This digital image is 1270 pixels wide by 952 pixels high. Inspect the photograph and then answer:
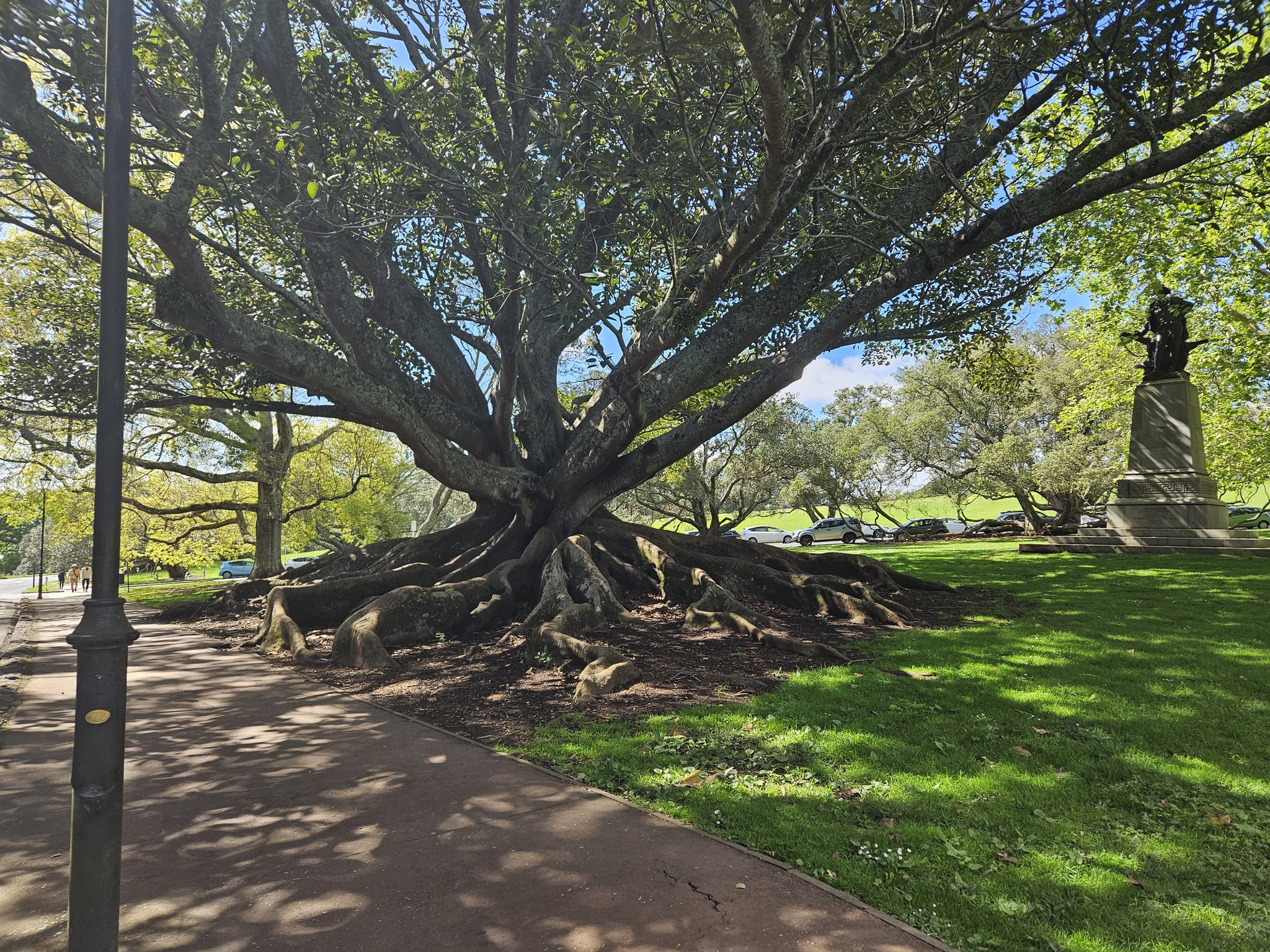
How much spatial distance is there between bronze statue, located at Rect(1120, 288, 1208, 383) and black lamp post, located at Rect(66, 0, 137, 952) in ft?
69.8

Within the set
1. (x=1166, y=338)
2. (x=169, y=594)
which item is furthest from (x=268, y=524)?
(x=1166, y=338)

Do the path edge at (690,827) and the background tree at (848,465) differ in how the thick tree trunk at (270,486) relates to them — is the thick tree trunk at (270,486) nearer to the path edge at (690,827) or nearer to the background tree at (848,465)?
the path edge at (690,827)

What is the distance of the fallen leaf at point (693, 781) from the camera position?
4328 mm

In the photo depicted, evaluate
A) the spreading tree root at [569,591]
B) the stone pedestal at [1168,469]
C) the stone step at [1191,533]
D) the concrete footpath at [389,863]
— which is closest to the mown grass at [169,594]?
the spreading tree root at [569,591]

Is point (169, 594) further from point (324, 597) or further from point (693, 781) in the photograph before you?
point (693, 781)

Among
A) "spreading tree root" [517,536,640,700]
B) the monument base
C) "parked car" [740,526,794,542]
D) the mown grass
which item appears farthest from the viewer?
"parked car" [740,526,794,542]

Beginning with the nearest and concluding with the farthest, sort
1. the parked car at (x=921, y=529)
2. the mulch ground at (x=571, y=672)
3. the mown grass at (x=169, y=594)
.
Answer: the mulch ground at (x=571, y=672), the mown grass at (x=169, y=594), the parked car at (x=921, y=529)

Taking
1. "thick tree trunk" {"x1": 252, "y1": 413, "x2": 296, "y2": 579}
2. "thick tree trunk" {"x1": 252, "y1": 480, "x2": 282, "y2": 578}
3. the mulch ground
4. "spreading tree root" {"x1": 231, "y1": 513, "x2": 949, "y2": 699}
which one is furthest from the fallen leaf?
"thick tree trunk" {"x1": 252, "y1": 480, "x2": 282, "y2": 578}

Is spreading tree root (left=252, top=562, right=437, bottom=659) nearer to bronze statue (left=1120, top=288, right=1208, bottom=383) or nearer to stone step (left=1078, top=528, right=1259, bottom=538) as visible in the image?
stone step (left=1078, top=528, right=1259, bottom=538)

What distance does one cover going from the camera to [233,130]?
8375 millimetres

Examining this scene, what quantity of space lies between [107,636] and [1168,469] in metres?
21.4

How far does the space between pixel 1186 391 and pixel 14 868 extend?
22480mm

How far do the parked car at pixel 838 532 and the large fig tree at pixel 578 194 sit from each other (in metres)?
32.1

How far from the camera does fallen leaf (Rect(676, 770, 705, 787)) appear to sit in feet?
14.2
